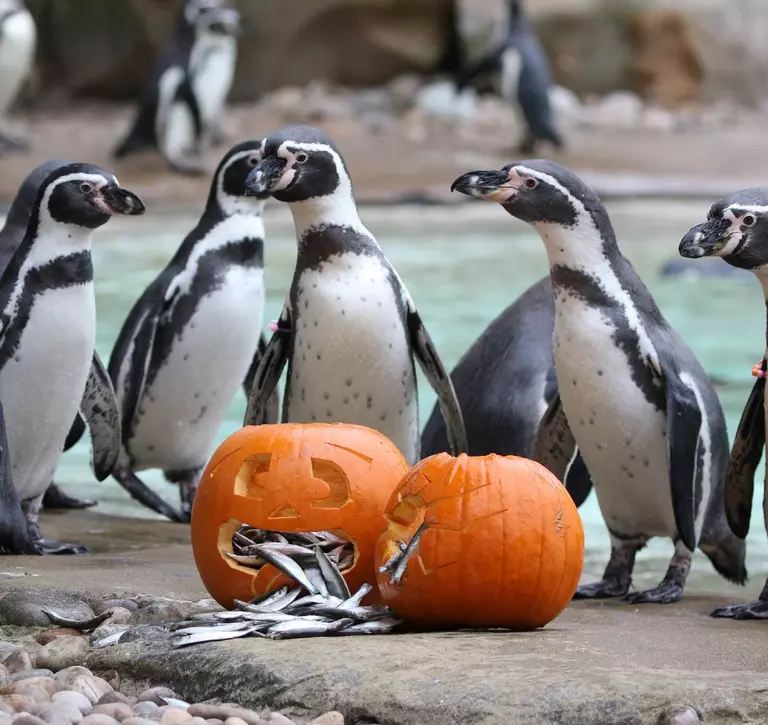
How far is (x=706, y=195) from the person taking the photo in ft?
45.2

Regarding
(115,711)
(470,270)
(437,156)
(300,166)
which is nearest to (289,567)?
(115,711)

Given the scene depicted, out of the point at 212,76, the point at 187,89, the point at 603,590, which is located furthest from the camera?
the point at 212,76

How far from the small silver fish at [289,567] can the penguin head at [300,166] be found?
3.89 feet

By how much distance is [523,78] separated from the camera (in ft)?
53.7

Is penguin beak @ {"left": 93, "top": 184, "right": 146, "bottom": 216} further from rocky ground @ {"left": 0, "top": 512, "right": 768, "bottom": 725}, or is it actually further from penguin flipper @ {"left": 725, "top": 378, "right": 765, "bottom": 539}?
penguin flipper @ {"left": 725, "top": 378, "right": 765, "bottom": 539}

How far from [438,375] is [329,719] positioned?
1835 mm

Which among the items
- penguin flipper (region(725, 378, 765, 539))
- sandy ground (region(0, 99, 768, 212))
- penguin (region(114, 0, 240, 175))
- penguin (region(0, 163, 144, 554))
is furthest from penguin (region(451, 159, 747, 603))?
penguin (region(114, 0, 240, 175))

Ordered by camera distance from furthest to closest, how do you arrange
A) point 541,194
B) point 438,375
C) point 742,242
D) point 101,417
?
point 101,417 < point 438,375 < point 541,194 < point 742,242

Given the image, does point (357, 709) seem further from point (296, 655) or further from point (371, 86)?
point (371, 86)

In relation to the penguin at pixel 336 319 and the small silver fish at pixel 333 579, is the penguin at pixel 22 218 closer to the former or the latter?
the penguin at pixel 336 319

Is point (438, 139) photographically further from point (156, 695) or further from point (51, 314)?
point (156, 695)

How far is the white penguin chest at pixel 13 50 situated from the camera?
1552cm

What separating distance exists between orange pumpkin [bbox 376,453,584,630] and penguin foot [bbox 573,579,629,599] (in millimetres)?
902

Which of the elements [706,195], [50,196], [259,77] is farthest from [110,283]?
[259,77]
